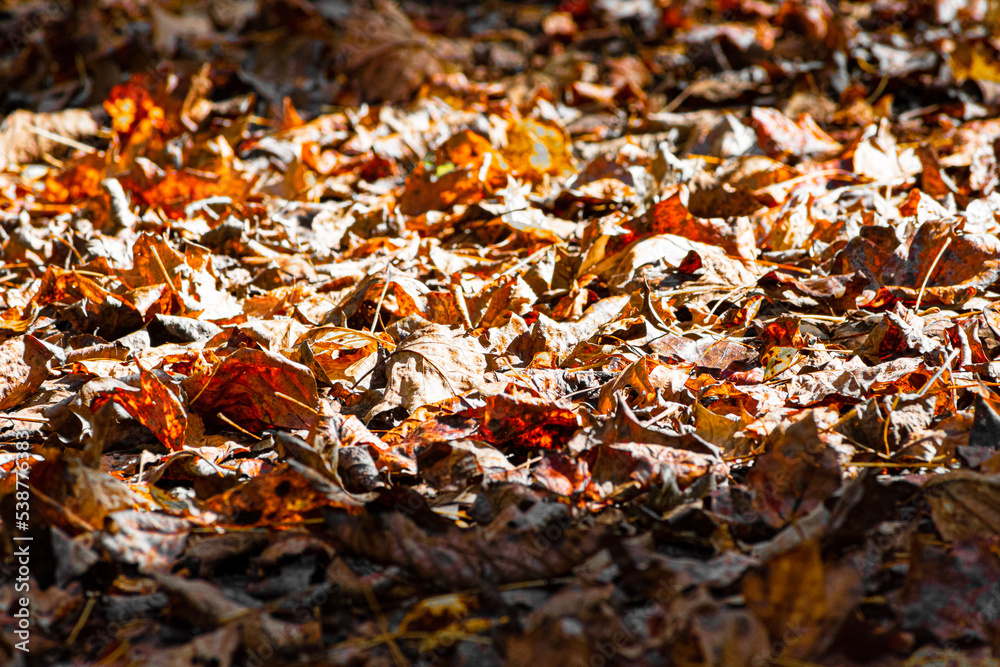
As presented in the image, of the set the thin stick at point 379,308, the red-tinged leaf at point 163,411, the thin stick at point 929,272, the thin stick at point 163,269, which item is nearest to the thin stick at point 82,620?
the red-tinged leaf at point 163,411

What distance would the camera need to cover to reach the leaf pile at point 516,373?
105 cm

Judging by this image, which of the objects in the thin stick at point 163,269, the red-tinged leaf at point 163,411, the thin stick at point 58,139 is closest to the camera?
the red-tinged leaf at point 163,411

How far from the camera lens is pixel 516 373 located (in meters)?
1.58

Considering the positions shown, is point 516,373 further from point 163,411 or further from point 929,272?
point 929,272

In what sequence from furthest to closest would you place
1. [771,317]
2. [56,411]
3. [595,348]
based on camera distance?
[771,317]
[595,348]
[56,411]

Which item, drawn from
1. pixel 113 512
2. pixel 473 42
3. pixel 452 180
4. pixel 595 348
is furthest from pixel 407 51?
pixel 113 512

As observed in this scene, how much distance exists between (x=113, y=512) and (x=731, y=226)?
5.53ft

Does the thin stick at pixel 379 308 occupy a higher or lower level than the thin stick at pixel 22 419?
higher

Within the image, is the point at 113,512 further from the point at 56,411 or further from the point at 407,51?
the point at 407,51

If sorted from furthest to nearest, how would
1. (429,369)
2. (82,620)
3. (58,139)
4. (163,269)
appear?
(58,139) < (163,269) < (429,369) < (82,620)

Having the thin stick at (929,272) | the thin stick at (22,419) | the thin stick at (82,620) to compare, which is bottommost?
the thin stick at (22,419)

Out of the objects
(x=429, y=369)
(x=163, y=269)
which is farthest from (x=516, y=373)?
(x=163, y=269)

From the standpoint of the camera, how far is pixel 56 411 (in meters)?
1.48

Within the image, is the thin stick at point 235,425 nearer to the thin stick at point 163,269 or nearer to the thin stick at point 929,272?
the thin stick at point 163,269
